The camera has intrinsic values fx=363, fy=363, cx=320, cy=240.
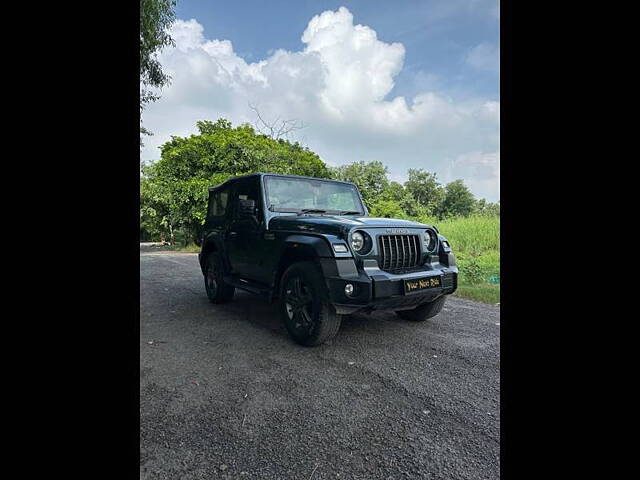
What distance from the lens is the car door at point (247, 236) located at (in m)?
4.33

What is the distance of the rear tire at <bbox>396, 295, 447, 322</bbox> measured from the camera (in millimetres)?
4250

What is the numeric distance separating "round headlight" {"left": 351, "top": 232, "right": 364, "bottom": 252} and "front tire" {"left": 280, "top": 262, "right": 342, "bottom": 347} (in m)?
0.41

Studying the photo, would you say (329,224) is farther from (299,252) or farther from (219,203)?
(219,203)

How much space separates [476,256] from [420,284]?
6.36 meters

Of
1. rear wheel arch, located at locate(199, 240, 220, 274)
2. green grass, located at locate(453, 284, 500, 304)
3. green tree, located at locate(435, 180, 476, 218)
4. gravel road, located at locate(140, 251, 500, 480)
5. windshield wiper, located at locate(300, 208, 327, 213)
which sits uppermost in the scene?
green tree, located at locate(435, 180, 476, 218)

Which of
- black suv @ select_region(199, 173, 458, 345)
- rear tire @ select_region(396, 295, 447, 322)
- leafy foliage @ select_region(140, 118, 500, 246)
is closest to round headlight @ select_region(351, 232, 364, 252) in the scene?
black suv @ select_region(199, 173, 458, 345)

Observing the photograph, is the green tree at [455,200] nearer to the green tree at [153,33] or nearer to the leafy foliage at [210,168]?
the leafy foliage at [210,168]

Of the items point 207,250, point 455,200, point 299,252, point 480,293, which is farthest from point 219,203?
point 455,200

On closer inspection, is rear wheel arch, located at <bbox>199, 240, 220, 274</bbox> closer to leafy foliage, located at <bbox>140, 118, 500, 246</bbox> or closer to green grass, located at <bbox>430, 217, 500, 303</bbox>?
green grass, located at <bbox>430, 217, 500, 303</bbox>

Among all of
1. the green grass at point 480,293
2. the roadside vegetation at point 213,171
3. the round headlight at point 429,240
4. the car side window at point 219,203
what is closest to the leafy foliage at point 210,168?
the roadside vegetation at point 213,171

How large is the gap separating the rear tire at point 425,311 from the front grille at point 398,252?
0.80 m

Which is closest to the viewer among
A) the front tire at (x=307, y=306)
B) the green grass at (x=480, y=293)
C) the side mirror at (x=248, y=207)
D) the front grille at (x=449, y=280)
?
the front tire at (x=307, y=306)
